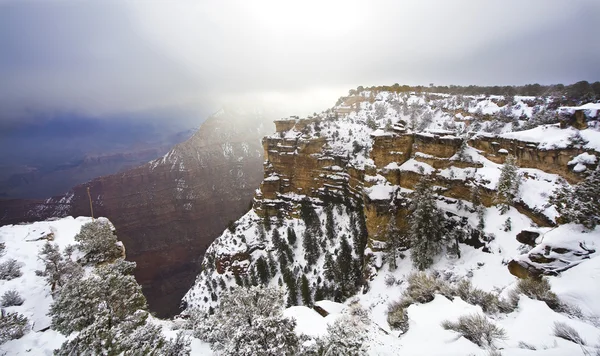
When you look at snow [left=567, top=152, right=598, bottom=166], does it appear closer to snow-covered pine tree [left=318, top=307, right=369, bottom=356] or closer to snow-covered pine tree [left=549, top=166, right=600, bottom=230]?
snow-covered pine tree [left=549, top=166, right=600, bottom=230]

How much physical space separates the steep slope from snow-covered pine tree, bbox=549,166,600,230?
1440 mm

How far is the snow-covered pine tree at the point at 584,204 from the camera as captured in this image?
52.2ft

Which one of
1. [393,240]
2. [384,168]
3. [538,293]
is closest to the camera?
[538,293]

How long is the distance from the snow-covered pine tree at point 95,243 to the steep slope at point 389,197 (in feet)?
74.1

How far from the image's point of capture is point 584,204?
53.3 feet

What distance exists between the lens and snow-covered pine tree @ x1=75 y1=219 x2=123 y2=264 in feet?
76.2

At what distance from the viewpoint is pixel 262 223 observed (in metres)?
59.9

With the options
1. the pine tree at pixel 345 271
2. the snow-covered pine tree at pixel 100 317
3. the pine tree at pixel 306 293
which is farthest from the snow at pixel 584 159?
the pine tree at pixel 306 293

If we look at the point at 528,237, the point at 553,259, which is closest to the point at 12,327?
the point at 553,259

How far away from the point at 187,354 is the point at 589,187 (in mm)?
26431

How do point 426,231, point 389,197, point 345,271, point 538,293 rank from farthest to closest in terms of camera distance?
1. point 345,271
2. point 389,197
3. point 426,231
4. point 538,293

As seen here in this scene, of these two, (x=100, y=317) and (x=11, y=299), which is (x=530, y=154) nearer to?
(x=100, y=317)

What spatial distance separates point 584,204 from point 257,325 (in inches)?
841

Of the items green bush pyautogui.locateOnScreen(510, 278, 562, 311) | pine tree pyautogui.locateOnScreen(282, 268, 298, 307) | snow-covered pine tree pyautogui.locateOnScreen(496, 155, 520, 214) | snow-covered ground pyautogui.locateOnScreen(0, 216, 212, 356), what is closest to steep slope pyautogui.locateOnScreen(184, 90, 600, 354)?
pine tree pyautogui.locateOnScreen(282, 268, 298, 307)
